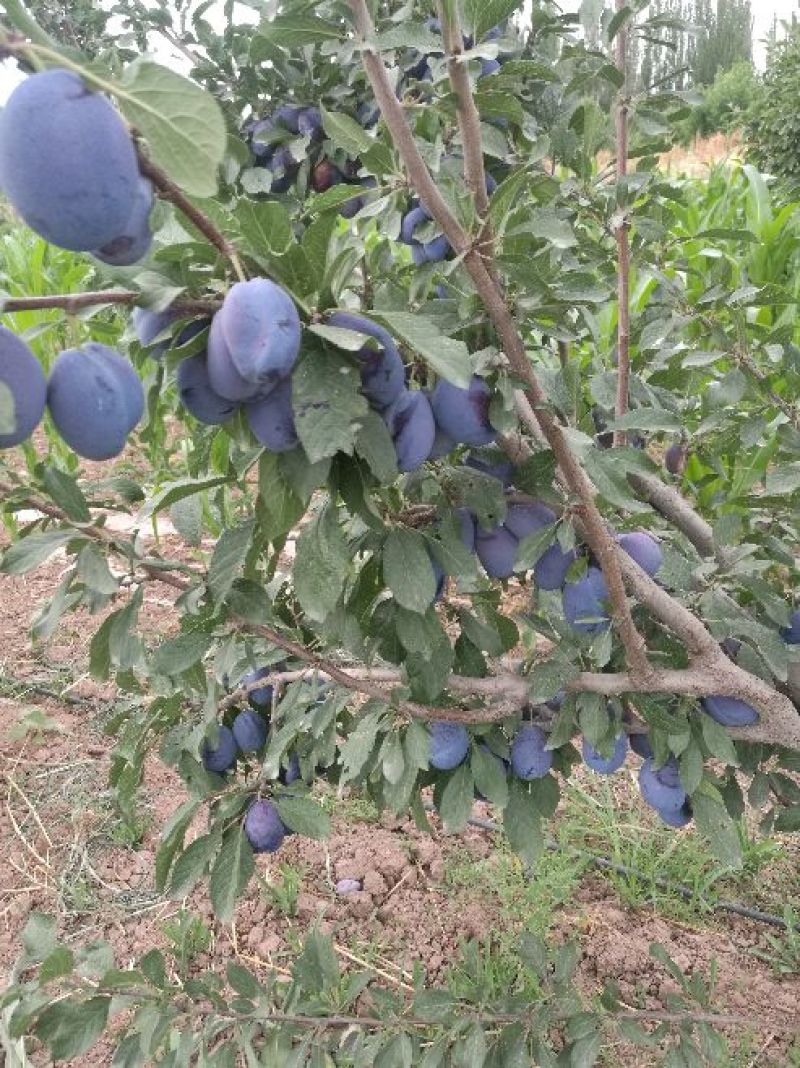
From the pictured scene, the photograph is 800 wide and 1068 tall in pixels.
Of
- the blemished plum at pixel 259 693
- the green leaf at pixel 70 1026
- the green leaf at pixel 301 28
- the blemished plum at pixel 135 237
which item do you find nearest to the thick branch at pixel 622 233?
the green leaf at pixel 301 28

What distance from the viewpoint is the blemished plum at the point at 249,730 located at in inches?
40.8

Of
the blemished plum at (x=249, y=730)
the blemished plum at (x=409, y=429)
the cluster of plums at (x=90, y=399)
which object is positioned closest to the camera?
the cluster of plums at (x=90, y=399)

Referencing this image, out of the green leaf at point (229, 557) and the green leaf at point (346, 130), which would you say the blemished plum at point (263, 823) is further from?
the green leaf at point (346, 130)

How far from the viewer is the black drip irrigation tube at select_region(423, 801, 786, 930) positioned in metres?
1.55

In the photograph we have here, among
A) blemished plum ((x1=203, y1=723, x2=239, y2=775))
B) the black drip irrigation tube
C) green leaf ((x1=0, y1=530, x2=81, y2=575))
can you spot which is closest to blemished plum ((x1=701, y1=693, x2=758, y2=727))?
blemished plum ((x1=203, y1=723, x2=239, y2=775))

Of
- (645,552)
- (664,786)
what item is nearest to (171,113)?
(645,552)

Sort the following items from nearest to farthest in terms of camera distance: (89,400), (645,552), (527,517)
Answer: (89,400) → (527,517) → (645,552)

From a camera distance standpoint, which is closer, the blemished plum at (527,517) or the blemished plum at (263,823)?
the blemished plum at (527,517)

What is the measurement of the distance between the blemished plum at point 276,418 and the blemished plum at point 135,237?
0.10m

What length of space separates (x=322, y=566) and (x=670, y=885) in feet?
4.11

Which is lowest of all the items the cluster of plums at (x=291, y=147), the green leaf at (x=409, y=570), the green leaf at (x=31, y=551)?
the green leaf at (x=409, y=570)

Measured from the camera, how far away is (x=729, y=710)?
922 millimetres

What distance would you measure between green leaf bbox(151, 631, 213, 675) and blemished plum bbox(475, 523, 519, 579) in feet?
0.82

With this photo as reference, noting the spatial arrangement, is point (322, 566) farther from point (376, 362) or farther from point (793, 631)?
point (793, 631)
